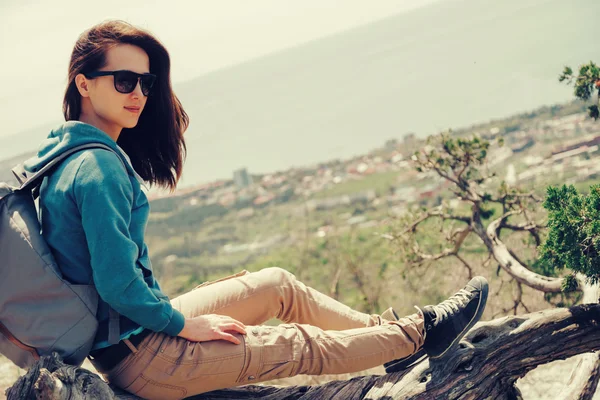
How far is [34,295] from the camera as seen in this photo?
1.62 meters

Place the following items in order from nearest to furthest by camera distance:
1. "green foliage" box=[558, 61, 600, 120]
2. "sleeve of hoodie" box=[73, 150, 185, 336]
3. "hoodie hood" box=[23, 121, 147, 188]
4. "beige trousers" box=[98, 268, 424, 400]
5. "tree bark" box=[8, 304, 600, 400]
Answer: "sleeve of hoodie" box=[73, 150, 185, 336] → "hoodie hood" box=[23, 121, 147, 188] → "beige trousers" box=[98, 268, 424, 400] → "tree bark" box=[8, 304, 600, 400] → "green foliage" box=[558, 61, 600, 120]

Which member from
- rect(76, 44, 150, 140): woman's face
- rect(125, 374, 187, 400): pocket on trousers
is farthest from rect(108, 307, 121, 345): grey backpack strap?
rect(76, 44, 150, 140): woman's face

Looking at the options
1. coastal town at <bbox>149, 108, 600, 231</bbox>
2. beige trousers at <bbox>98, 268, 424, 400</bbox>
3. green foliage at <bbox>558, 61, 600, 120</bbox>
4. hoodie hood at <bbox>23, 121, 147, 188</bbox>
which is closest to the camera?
hoodie hood at <bbox>23, 121, 147, 188</bbox>

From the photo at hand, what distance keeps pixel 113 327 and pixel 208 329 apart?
0.99 ft

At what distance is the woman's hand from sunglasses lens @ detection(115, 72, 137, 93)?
78cm

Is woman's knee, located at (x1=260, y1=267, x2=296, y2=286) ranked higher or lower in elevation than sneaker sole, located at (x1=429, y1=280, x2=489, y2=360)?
higher

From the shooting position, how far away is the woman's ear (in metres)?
1.81

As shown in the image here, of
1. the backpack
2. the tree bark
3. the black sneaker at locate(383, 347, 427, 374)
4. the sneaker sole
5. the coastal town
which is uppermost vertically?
the backpack

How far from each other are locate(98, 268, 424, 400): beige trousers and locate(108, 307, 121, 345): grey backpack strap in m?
0.10

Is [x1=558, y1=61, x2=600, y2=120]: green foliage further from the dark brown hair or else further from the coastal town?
the dark brown hair

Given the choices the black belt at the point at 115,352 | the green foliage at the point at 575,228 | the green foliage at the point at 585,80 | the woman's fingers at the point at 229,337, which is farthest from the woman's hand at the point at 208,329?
the green foliage at the point at 585,80

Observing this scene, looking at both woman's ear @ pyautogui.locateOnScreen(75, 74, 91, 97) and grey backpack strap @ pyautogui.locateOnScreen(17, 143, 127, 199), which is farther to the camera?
woman's ear @ pyautogui.locateOnScreen(75, 74, 91, 97)

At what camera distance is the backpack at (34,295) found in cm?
160

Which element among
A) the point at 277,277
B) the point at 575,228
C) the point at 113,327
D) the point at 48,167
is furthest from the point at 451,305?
the point at 48,167
